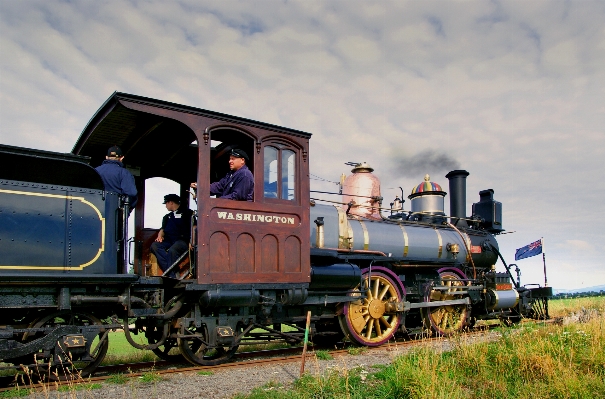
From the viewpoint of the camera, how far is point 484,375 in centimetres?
575

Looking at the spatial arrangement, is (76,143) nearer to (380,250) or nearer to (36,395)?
(36,395)

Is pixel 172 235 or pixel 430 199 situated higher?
pixel 430 199

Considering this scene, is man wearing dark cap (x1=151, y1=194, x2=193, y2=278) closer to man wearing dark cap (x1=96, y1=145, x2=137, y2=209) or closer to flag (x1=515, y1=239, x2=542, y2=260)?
man wearing dark cap (x1=96, y1=145, x2=137, y2=209)

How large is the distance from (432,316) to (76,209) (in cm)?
746

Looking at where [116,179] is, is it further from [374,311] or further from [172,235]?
[374,311]

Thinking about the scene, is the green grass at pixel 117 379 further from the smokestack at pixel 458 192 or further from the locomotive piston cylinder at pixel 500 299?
the smokestack at pixel 458 192

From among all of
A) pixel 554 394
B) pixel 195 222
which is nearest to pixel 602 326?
pixel 554 394

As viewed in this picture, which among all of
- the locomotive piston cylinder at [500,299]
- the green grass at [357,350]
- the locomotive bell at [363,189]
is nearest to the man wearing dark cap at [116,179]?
the green grass at [357,350]

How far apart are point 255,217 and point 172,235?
5.20 feet

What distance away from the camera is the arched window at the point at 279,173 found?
24.9 feet

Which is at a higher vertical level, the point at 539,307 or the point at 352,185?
Answer: the point at 352,185

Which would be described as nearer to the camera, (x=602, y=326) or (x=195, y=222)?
(x=195, y=222)

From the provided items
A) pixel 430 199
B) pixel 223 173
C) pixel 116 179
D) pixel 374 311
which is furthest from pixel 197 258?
pixel 430 199

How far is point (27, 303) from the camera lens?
225 inches
